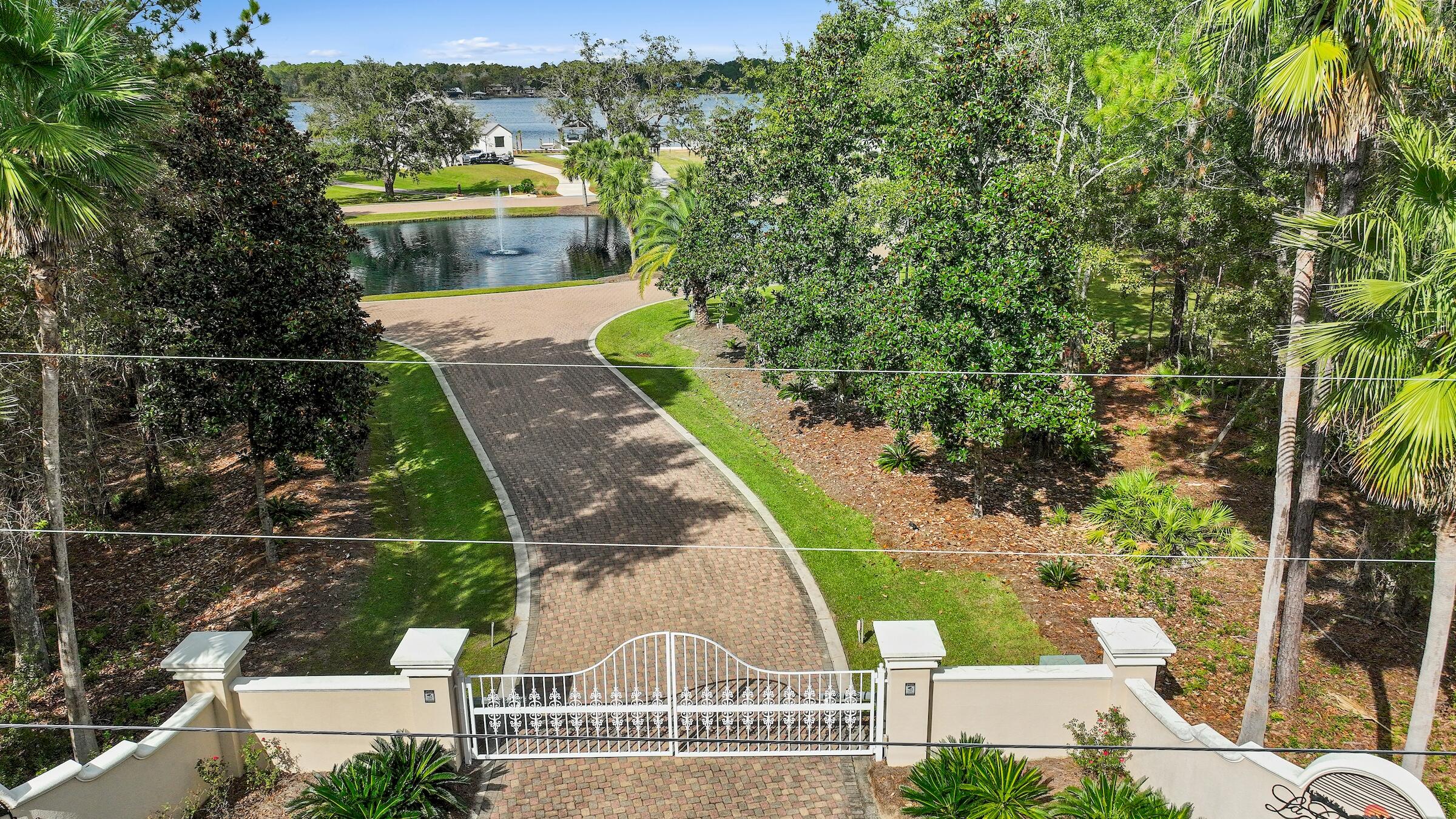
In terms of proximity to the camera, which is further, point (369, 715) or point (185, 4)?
point (185, 4)

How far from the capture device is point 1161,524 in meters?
15.0

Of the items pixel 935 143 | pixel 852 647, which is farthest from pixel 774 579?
pixel 935 143

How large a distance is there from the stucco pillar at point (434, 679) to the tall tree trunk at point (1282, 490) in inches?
331

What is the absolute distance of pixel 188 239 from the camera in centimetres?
1254

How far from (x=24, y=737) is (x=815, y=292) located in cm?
1386

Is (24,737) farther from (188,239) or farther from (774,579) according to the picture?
(774,579)

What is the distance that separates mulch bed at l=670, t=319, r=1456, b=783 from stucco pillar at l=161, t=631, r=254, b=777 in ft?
31.0

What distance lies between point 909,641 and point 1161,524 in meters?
7.17

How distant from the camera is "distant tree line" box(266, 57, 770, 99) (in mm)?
37978

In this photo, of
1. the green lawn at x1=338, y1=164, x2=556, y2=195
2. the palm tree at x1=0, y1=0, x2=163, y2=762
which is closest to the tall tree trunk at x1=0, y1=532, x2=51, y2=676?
the palm tree at x1=0, y1=0, x2=163, y2=762

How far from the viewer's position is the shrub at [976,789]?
361 inches

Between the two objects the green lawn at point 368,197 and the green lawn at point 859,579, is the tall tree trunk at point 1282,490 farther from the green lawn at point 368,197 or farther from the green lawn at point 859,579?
the green lawn at point 368,197

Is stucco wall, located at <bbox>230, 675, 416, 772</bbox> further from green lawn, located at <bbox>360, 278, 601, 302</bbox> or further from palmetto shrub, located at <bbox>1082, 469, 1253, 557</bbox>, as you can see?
green lawn, located at <bbox>360, 278, 601, 302</bbox>

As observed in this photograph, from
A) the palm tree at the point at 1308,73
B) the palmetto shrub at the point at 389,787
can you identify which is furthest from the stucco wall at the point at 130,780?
the palm tree at the point at 1308,73
